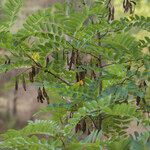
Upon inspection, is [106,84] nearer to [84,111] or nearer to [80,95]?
[80,95]

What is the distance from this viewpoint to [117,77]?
1.42 meters

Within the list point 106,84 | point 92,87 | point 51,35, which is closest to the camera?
point 51,35

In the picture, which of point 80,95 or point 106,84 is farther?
point 106,84

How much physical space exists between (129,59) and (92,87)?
0.16m

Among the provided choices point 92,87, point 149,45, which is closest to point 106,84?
point 92,87

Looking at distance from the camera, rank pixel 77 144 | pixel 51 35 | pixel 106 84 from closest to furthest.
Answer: pixel 77 144 < pixel 51 35 < pixel 106 84

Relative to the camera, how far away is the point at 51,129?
1.29m

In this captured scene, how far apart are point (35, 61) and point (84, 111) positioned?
31cm

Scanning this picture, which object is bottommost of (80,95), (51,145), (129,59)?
(51,145)

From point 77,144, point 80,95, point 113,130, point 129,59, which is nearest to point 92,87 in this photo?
point 80,95

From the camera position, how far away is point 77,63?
1452 millimetres

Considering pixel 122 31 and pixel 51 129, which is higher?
pixel 122 31

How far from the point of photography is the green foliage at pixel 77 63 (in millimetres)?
1237

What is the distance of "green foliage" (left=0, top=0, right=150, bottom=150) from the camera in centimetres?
124
